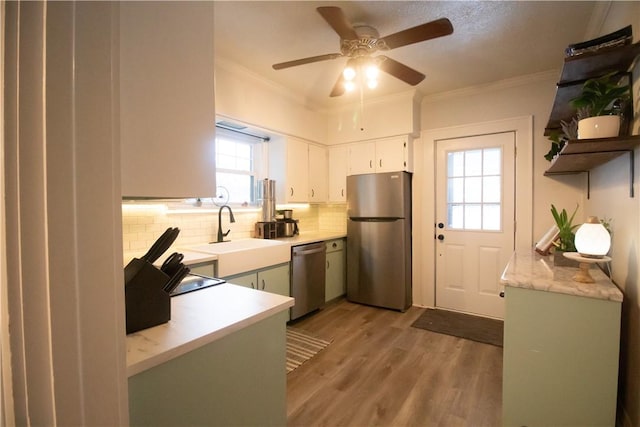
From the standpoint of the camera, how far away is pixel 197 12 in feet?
3.05

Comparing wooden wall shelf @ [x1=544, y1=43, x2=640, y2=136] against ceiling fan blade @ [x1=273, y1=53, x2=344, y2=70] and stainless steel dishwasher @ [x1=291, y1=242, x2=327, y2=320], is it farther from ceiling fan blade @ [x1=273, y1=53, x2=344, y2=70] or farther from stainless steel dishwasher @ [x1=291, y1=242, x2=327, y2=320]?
stainless steel dishwasher @ [x1=291, y1=242, x2=327, y2=320]

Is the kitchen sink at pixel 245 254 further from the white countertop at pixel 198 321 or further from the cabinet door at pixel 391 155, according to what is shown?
the cabinet door at pixel 391 155

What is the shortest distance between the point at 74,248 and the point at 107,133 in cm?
21

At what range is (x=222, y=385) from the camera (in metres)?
0.97

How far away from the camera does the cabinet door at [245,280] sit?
236 cm

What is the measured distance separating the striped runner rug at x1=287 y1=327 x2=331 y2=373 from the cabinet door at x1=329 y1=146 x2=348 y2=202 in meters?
1.80

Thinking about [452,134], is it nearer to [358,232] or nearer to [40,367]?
[358,232]

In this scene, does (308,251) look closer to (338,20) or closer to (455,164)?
(455,164)

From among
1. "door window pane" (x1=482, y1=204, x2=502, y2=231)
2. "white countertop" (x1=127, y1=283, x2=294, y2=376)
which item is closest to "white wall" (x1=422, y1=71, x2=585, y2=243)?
"door window pane" (x1=482, y1=204, x2=502, y2=231)

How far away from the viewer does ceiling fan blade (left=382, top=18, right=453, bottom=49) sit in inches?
62.0

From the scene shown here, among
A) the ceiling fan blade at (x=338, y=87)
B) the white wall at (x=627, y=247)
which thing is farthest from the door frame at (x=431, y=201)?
the ceiling fan blade at (x=338, y=87)

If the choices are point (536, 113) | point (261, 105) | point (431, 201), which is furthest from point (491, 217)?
point (261, 105)

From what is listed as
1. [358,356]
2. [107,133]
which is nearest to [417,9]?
[107,133]

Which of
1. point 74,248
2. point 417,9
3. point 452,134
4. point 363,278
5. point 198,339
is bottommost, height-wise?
point 363,278
